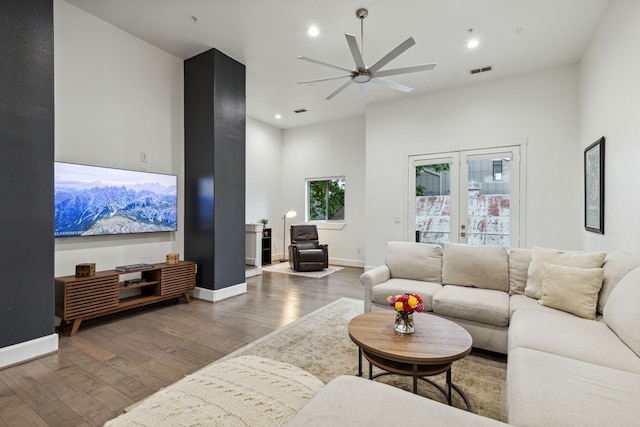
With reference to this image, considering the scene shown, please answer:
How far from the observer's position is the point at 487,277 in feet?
10.2

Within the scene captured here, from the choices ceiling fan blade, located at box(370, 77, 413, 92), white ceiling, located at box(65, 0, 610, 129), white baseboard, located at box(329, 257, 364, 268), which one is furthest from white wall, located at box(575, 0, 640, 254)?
white baseboard, located at box(329, 257, 364, 268)

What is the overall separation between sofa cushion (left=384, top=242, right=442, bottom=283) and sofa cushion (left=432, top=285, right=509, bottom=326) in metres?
0.37

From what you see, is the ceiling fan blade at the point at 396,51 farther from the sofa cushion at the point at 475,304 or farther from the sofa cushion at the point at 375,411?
the sofa cushion at the point at 375,411

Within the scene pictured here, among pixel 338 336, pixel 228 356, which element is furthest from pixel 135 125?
pixel 338 336

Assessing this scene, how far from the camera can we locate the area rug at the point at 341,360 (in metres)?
2.04

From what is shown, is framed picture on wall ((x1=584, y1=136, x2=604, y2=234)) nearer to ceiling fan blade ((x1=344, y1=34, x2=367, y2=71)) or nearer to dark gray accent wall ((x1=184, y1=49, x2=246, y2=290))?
ceiling fan blade ((x1=344, y1=34, x2=367, y2=71))

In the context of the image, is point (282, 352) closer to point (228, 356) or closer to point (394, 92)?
point (228, 356)

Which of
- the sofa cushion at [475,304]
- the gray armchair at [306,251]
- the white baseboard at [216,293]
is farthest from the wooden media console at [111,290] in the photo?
the sofa cushion at [475,304]

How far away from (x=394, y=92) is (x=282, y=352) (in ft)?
16.0

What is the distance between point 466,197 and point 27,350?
5.94 meters

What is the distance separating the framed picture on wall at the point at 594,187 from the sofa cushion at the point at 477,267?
4.62ft

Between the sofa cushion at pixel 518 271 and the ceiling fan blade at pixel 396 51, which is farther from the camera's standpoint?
the sofa cushion at pixel 518 271

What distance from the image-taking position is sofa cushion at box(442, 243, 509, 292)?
3070 mm

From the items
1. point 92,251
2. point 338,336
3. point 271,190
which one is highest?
point 271,190
